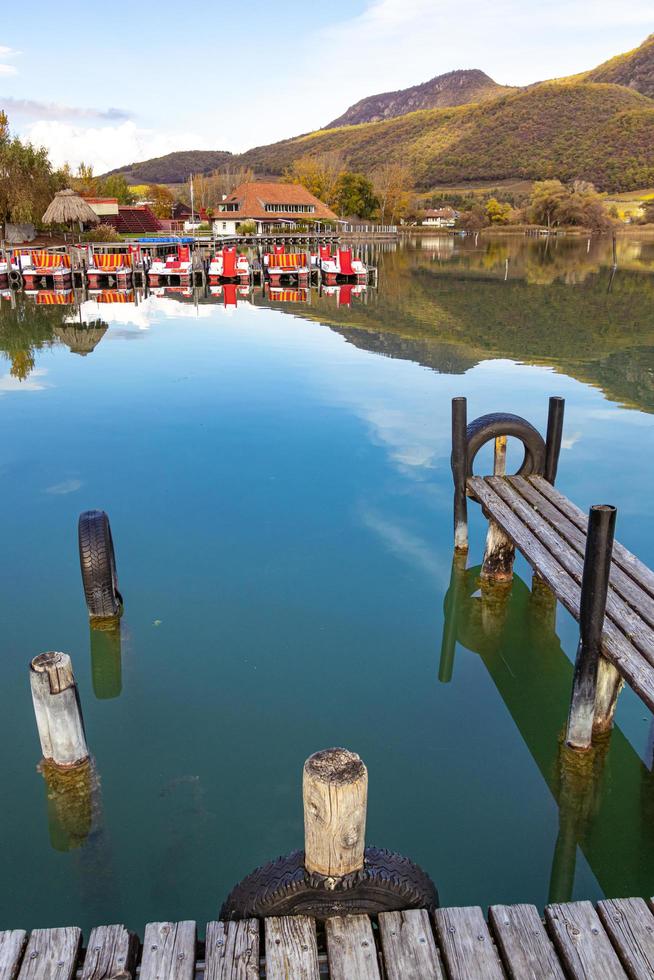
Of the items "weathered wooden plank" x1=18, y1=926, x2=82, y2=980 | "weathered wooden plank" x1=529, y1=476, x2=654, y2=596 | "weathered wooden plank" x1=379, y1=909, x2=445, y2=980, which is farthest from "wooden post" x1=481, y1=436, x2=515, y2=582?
"weathered wooden plank" x1=18, y1=926, x2=82, y2=980

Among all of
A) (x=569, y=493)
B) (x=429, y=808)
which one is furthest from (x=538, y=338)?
(x=429, y=808)

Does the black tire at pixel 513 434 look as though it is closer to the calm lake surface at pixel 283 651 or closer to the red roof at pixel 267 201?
the calm lake surface at pixel 283 651

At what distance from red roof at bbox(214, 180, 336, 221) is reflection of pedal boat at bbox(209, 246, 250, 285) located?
55907 mm

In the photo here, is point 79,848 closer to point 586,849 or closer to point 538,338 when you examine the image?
point 586,849

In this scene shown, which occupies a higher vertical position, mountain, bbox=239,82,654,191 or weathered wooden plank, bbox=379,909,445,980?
mountain, bbox=239,82,654,191

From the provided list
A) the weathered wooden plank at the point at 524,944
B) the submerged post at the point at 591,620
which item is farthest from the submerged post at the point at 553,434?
the weathered wooden plank at the point at 524,944

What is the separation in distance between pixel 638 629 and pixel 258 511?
5.88 m

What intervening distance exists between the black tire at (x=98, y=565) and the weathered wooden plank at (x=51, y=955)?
12.4 feet

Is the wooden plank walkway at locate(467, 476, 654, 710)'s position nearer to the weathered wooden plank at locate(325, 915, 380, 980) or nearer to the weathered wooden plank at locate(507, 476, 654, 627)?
the weathered wooden plank at locate(507, 476, 654, 627)

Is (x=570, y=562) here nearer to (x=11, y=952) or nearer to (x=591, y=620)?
(x=591, y=620)

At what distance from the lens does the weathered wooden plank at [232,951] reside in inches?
123

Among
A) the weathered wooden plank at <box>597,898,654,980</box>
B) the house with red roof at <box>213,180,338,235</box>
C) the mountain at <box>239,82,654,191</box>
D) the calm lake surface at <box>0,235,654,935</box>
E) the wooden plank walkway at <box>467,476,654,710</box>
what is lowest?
the calm lake surface at <box>0,235,654,935</box>

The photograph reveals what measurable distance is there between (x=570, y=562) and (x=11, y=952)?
15.6 ft

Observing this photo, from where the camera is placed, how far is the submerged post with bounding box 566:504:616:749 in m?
→ 4.78
